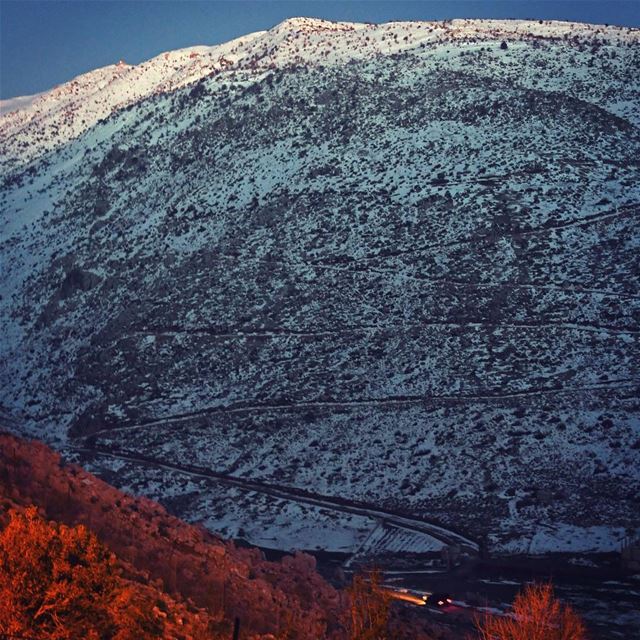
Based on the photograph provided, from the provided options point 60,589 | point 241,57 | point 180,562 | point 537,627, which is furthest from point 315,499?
point 241,57

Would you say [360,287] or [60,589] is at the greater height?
[360,287]

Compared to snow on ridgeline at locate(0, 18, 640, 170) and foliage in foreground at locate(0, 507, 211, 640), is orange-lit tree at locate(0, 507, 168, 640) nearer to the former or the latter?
foliage in foreground at locate(0, 507, 211, 640)

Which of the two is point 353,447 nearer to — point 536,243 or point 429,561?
point 429,561

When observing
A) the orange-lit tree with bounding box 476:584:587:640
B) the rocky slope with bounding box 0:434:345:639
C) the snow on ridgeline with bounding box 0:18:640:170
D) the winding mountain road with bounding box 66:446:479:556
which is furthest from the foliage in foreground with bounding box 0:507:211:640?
the snow on ridgeline with bounding box 0:18:640:170

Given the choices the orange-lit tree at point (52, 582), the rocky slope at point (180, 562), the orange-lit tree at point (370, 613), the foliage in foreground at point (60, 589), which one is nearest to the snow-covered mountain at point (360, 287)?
the rocky slope at point (180, 562)

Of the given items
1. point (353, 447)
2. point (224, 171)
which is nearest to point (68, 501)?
point (353, 447)

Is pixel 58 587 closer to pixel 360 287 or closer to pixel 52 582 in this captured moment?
pixel 52 582

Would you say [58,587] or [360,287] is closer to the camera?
[58,587]
